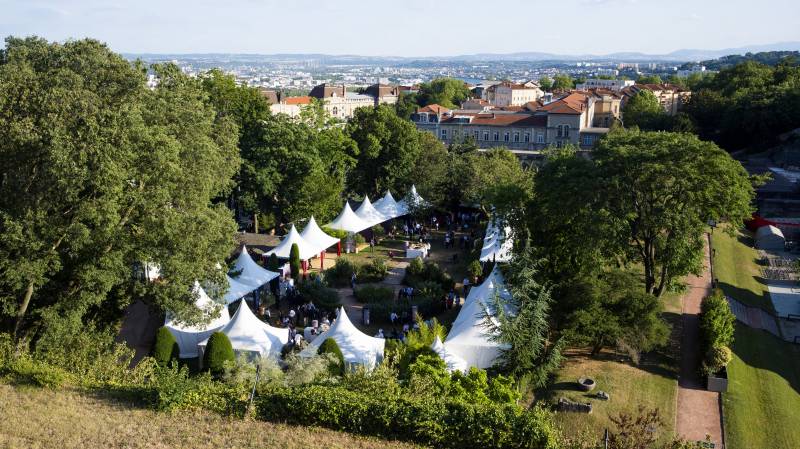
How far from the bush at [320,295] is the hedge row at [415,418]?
1114 cm

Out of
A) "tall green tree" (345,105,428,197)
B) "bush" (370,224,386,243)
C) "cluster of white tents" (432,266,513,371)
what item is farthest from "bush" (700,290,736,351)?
"tall green tree" (345,105,428,197)

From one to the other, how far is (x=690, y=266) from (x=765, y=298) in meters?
9.80

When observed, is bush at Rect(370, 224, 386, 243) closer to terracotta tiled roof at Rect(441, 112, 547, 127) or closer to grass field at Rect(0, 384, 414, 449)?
grass field at Rect(0, 384, 414, 449)

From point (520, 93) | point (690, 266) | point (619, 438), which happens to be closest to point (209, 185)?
point (619, 438)

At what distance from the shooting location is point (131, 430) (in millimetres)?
13000

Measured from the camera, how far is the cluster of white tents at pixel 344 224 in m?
29.7

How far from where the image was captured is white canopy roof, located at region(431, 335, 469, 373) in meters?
18.7

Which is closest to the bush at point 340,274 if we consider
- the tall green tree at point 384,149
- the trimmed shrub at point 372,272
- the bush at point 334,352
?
the trimmed shrub at point 372,272

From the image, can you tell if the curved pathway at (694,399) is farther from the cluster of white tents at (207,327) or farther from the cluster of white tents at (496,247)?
the cluster of white tents at (207,327)

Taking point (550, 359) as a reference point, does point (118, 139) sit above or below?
above

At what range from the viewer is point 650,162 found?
21688 millimetres

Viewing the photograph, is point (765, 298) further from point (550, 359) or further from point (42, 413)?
point (42, 413)

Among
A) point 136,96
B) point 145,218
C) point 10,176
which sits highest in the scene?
point 136,96

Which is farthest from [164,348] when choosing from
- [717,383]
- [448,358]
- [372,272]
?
[717,383]
